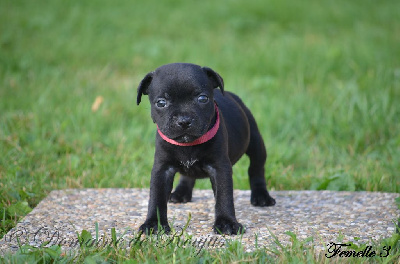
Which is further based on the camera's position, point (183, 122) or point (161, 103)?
point (161, 103)

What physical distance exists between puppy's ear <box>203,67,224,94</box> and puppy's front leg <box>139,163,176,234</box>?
653 millimetres

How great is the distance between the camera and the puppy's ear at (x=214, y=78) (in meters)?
3.72

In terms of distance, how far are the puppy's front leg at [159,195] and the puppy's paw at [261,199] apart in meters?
0.96

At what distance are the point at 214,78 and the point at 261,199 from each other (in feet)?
3.93

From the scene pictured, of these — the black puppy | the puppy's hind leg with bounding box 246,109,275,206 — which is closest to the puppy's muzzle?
the black puppy

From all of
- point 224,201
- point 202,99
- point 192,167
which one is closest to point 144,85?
point 202,99

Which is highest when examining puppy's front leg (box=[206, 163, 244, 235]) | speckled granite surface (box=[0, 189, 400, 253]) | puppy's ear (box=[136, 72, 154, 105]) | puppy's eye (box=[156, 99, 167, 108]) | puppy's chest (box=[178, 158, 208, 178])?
puppy's ear (box=[136, 72, 154, 105])

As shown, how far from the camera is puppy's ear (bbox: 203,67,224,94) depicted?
372cm

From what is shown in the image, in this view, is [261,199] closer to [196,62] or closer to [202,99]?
[202,99]

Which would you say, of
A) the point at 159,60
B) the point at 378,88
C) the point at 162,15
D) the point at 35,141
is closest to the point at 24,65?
the point at 159,60

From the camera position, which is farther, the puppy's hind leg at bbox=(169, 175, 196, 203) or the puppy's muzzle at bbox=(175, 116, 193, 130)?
the puppy's hind leg at bbox=(169, 175, 196, 203)

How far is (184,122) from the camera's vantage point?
3406 mm

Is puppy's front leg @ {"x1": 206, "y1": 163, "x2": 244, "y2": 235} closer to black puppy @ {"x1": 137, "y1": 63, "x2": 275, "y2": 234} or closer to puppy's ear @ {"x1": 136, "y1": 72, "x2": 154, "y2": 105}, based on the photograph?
black puppy @ {"x1": 137, "y1": 63, "x2": 275, "y2": 234}

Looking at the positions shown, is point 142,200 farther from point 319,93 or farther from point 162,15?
point 162,15
